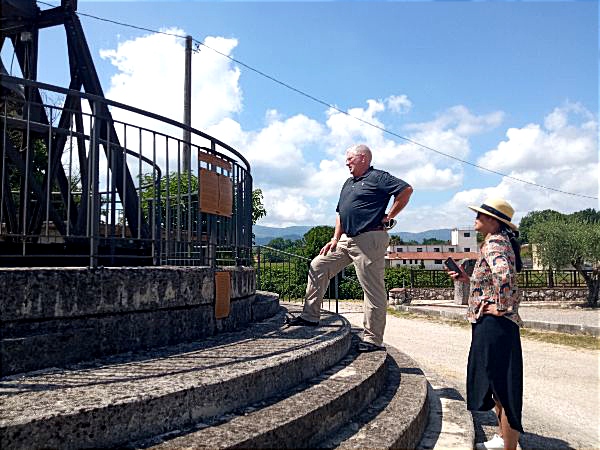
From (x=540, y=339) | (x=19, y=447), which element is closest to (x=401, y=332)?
(x=540, y=339)

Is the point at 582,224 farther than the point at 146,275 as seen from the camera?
Yes

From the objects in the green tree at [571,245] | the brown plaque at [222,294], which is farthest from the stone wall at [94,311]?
the green tree at [571,245]

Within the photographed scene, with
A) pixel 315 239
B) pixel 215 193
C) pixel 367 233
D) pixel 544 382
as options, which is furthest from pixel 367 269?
pixel 315 239

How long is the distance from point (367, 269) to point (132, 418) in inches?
94.4

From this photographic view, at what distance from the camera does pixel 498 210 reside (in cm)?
311

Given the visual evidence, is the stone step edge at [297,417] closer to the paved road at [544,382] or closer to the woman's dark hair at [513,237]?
the paved road at [544,382]

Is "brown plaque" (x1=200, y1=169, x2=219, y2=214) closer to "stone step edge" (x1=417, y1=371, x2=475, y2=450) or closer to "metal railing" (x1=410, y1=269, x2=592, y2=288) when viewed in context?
"stone step edge" (x1=417, y1=371, x2=475, y2=450)

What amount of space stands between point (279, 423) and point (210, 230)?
2398 millimetres

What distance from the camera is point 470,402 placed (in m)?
3.07

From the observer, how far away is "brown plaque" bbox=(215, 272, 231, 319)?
408 centimetres

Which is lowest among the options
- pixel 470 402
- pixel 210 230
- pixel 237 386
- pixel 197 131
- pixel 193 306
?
pixel 470 402

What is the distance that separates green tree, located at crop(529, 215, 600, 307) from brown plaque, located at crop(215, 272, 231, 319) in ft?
67.3

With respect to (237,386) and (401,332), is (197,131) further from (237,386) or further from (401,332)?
(401,332)

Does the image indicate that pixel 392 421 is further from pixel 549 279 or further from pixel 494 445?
pixel 549 279
